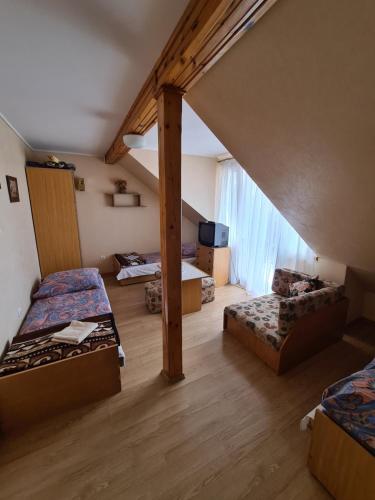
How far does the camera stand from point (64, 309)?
8.12 feet

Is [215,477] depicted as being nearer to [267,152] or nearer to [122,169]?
[267,152]

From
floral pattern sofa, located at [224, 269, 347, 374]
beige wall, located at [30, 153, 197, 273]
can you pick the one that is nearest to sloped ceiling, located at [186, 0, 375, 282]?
floral pattern sofa, located at [224, 269, 347, 374]

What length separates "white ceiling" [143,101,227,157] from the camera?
2.30 m

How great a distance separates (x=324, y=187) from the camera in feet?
5.23

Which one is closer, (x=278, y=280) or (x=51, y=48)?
(x=51, y=48)

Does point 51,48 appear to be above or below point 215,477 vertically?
above

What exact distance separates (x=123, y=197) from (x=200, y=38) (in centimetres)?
395

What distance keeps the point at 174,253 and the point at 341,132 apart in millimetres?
1294

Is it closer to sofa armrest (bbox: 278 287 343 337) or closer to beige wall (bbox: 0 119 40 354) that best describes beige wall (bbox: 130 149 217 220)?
beige wall (bbox: 0 119 40 354)

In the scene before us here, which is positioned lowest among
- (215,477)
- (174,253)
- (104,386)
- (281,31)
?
(215,477)

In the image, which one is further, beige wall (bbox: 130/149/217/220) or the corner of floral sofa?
beige wall (bbox: 130/149/217/220)

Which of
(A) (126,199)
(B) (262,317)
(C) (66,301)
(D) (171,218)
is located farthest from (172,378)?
(A) (126,199)

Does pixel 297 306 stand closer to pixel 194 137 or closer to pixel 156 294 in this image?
pixel 156 294

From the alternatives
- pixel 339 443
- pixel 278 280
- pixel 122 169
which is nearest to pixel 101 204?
pixel 122 169
